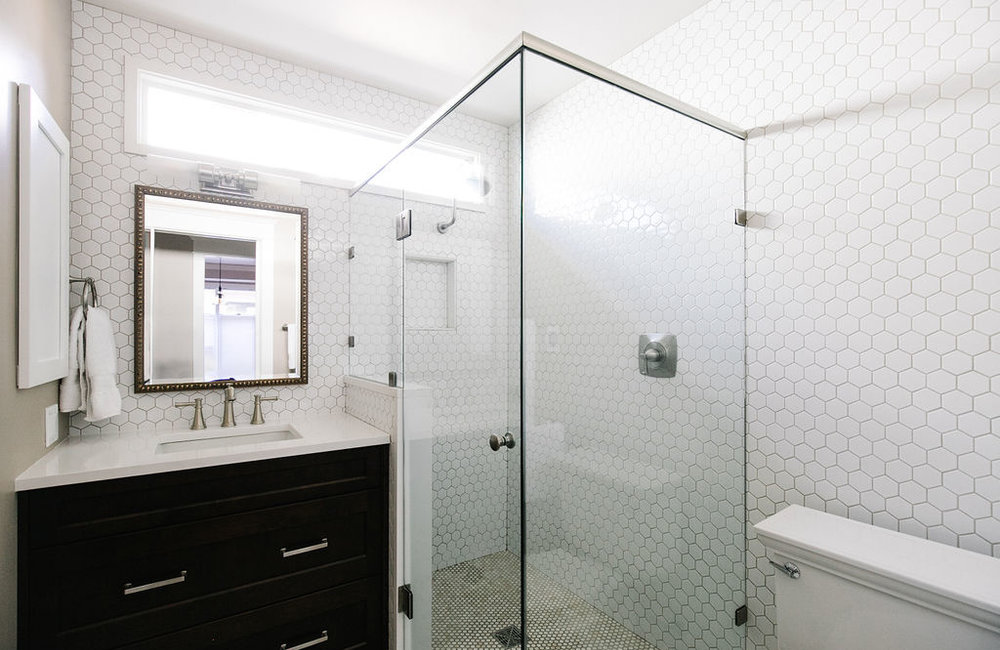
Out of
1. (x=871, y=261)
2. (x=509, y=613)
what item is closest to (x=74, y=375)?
(x=509, y=613)

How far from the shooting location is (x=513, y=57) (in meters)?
1.25

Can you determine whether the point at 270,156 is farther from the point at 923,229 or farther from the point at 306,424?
the point at 923,229

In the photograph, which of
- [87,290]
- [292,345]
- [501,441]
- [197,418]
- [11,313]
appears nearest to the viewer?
[11,313]

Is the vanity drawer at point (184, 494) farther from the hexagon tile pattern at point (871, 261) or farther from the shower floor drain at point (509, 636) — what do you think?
the hexagon tile pattern at point (871, 261)

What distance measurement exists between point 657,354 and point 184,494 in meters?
1.60

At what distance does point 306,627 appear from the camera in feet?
5.66

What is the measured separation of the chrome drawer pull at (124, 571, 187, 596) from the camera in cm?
144

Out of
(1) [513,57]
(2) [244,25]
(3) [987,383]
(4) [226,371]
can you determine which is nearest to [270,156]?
(2) [244,25]

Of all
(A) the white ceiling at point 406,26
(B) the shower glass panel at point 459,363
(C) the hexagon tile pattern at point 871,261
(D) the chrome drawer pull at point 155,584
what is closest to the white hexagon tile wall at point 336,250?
(B) the shower glass panel at point 459,363

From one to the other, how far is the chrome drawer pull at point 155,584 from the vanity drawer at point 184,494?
0.17 metres

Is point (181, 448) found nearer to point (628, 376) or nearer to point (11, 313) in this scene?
point (11, 313)

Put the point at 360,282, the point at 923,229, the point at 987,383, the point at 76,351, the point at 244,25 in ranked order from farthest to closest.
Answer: the point at 360,282 → the point at 244,25 → the point at 76,351 → the point at 923,229 → the point at 987,383

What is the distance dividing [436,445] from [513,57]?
125cm

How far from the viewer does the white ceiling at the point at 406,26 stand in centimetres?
195
